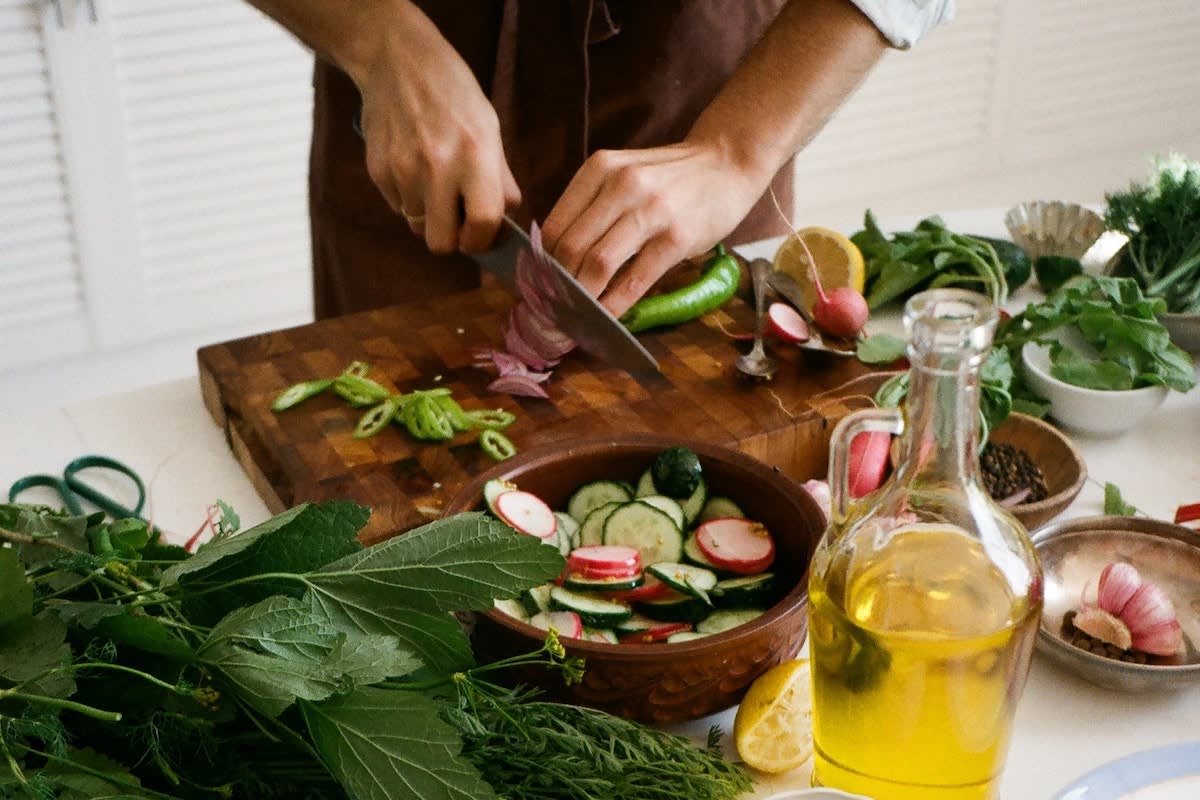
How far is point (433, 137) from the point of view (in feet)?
4.69

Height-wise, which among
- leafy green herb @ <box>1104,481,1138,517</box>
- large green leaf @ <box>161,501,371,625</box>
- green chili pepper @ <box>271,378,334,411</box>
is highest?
large green leaf @ <box>161,501,371,625</box>

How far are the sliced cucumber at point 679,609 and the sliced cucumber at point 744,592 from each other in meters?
0.01

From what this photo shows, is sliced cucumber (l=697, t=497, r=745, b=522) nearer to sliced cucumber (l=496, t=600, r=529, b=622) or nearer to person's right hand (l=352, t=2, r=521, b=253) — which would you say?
sliced cucumber (l=496, t=600, r=529, b=622)

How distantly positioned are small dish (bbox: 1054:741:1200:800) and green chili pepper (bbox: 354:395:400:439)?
76cm

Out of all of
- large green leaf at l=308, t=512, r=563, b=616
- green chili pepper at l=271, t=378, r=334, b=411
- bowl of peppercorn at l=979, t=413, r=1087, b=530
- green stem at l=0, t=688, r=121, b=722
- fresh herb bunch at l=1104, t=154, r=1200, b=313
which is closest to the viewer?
green stem at l=0, t=688, r=121, b=722

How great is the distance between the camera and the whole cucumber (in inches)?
62.1

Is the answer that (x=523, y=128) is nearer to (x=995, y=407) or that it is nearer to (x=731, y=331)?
(x=731, y=331)

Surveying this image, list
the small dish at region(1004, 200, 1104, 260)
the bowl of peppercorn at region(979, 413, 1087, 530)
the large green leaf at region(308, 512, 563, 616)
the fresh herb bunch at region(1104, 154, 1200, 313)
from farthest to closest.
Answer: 1. the small dish at region(1004, 200, 1104, 260)
2. the fresh herb bunch at region(1104, 154, 1200, 313)
3. the bowl of peppercorn at region(979, 413, 1087, 530)
4. the large green leaf at region(308, 512, 563, 616)

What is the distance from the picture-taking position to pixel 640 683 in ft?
3.08

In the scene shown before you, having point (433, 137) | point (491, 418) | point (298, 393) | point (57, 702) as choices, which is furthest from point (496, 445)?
point (57, 702)

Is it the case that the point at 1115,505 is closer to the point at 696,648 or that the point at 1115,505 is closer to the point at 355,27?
the point at 696,648

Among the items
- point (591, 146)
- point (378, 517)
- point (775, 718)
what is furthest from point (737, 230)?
point (775, 718)

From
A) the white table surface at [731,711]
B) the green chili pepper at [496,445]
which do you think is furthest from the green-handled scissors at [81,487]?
the green chili pepper at [496,445]

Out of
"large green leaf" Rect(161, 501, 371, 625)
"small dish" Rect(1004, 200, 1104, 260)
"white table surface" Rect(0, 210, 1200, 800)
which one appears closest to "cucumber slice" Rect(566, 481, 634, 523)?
"white table surface" Rect(0, 210, 1200, 800)
